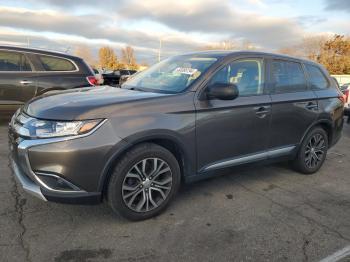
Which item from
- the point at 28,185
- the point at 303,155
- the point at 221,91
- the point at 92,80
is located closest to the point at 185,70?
the point at 221,91

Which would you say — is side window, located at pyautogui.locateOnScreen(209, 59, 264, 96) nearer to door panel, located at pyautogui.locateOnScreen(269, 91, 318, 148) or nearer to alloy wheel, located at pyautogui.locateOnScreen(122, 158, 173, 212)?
door panel, located at pyautogui.locateOnScreen(269, 91, 318, 148)

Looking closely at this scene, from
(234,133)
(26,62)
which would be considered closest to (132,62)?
(26,62)

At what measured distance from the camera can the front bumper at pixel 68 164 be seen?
2.92 meters

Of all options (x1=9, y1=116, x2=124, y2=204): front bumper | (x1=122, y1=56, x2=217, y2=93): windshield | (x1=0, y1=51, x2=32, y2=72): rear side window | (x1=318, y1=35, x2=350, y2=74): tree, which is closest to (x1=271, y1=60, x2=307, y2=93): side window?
(x1=122, y1=56, x2=217, y2=93): windshield

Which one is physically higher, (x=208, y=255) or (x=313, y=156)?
(x=313, y=156)

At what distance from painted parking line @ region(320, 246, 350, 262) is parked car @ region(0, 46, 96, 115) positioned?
232 inches

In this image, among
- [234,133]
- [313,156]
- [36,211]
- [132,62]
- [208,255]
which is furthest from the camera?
[132,62]

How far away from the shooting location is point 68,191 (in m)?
3.01

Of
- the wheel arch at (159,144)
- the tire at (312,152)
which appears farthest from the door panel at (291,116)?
the wheel arch at (159,144)

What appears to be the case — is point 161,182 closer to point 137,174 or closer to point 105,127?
point 137,174

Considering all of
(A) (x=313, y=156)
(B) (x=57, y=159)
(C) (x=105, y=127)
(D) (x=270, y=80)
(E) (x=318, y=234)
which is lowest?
(E) (x=318, y=234)

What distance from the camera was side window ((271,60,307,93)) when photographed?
4.44 meters

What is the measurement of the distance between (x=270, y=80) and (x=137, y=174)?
2.11 meters

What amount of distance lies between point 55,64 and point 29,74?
58 cm
